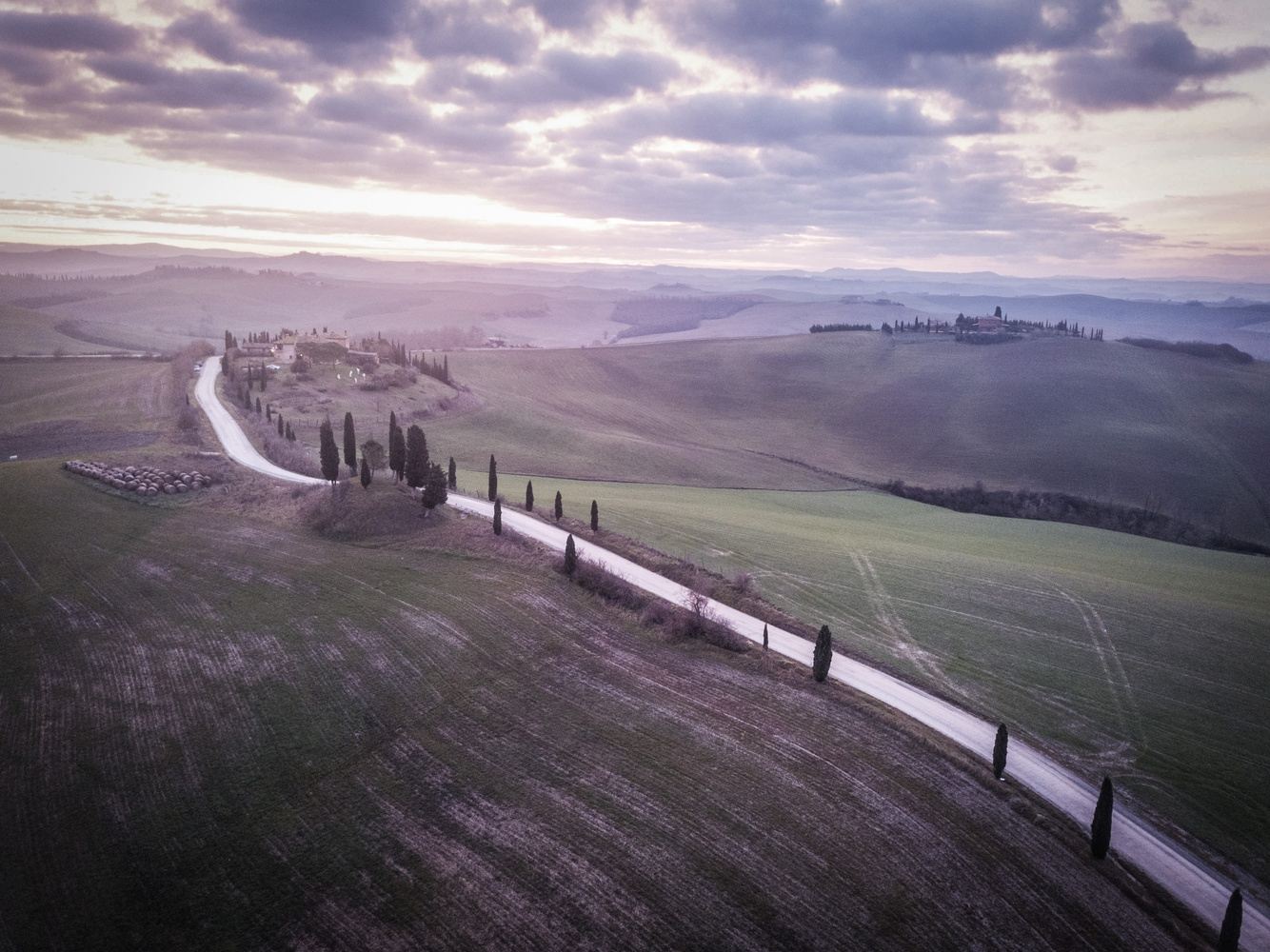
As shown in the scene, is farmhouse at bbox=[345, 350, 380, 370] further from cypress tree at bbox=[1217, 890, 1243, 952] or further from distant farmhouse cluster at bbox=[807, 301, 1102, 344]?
cypress tree at bbox=[1217, 890, 1243, 952]

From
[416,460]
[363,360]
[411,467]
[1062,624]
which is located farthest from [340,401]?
[1062,624]

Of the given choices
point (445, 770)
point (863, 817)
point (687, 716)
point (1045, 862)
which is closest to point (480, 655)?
point (445, 770)

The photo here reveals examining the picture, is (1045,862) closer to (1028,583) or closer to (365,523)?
(1028,583)

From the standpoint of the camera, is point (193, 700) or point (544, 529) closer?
point (193, 700)

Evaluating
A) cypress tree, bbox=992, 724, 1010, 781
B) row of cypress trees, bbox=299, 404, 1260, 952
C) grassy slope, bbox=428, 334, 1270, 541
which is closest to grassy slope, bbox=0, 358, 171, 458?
row of cypress trees, bbox=299, 404, 1260, 952

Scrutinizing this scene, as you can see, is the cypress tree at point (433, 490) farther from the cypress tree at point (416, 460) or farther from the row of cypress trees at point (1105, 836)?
the row of cypress trees at point (1105, 836)

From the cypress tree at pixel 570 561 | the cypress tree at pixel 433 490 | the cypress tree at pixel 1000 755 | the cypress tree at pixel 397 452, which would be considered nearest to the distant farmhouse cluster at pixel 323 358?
the cypress tree at pixel 397 452
